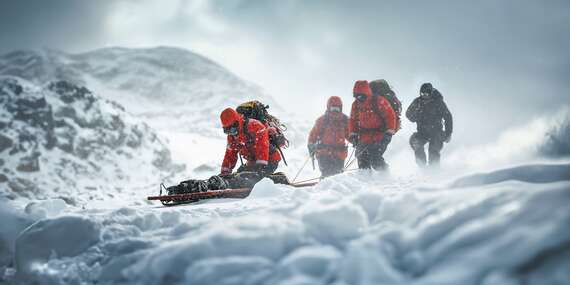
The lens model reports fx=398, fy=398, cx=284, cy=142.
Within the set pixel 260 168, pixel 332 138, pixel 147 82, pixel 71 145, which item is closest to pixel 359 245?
pixel 260 168

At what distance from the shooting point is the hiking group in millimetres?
7035

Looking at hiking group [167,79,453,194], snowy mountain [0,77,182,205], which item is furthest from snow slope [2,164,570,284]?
snowy mountain [0,77,182,205]

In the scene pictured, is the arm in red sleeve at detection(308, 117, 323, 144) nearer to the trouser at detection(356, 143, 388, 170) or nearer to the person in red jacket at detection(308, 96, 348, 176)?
the person in red jacket at detection(308, 96, 348, 176)

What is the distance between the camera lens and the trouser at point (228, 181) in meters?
5.94

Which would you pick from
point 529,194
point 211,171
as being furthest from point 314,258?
point 211,171

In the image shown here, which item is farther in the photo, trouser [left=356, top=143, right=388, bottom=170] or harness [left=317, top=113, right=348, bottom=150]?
harness [left=317, top=113, right=348, bottom=150]

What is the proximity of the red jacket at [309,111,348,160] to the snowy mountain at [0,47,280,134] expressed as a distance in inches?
5102

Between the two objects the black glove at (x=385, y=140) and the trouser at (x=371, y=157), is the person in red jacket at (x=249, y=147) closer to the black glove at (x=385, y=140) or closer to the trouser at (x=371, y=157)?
the trouser at (x=371, y=157)

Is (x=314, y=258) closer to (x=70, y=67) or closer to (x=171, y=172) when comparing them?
(x=171, y=172)

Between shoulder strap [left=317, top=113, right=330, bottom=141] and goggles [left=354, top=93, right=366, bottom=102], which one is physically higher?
goggles [left=354, top=93, right=366, bottom=102]

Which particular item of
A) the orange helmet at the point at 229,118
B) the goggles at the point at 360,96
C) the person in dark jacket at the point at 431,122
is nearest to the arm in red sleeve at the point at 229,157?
the orange helmet at the point at 229,118

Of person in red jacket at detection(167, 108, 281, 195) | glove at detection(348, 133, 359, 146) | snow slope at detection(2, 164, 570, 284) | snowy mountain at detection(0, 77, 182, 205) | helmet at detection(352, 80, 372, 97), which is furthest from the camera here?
snowy mountain at detection(0, 77, 182, 205)

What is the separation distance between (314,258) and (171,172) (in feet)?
265

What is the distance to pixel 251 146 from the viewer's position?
23.8ft
